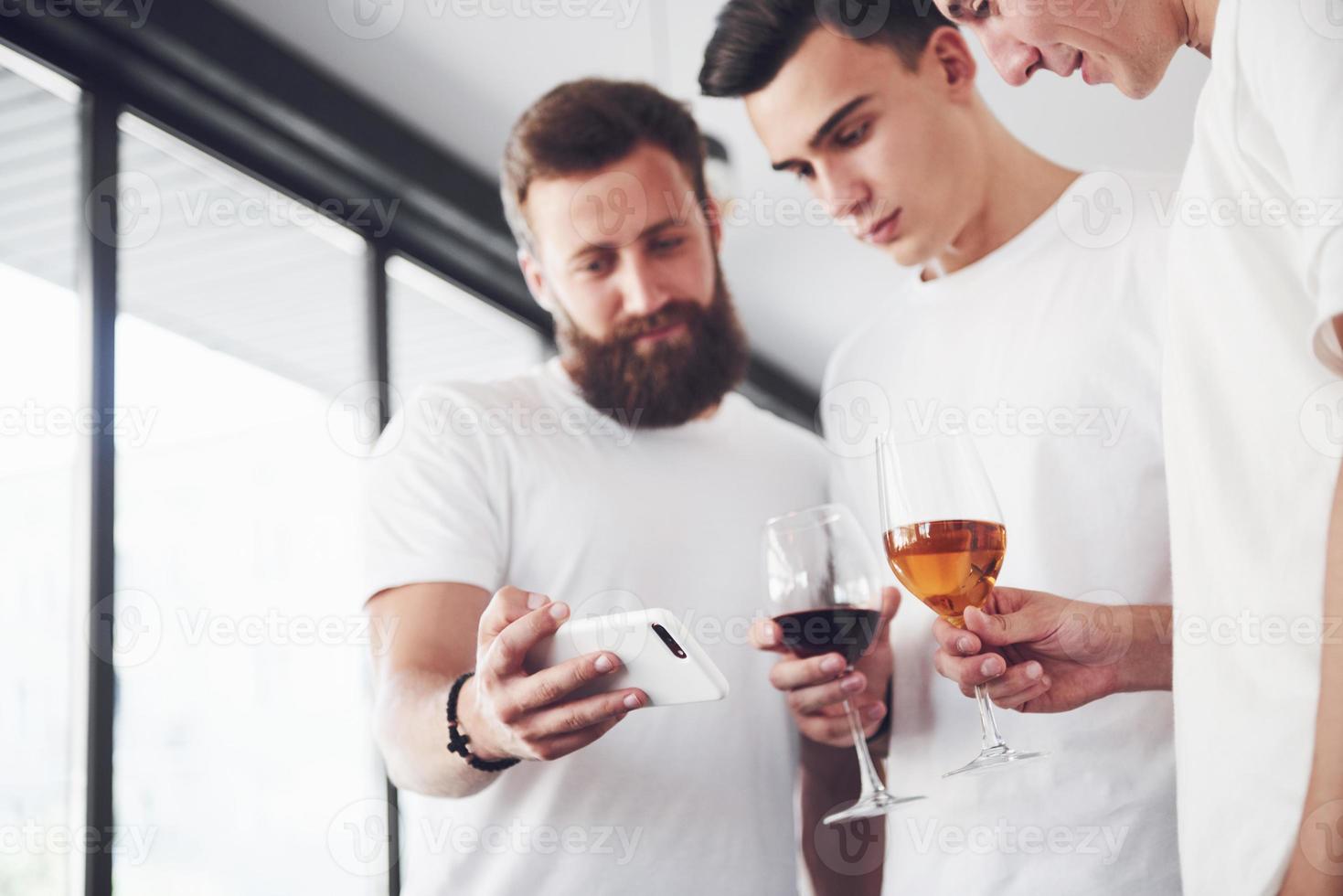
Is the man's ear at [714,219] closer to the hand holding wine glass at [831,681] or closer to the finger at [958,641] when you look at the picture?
the hand holding wine glass at [831,681]

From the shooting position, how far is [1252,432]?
0.92 m

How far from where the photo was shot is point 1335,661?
31.5 inches

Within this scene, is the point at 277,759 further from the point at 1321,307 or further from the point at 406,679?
the point at 1321,307

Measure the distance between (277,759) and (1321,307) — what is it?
3297 millimetres

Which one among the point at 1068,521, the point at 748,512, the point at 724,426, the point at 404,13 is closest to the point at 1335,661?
the point at 1068,521

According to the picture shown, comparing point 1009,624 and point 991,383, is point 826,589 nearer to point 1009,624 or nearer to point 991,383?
point 1009,624

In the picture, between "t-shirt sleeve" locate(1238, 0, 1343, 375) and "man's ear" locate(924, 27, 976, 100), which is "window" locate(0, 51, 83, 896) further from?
"t-shirt sleeve" locate(1238, 0, 1343, 375)
